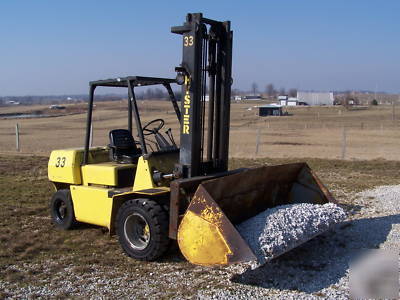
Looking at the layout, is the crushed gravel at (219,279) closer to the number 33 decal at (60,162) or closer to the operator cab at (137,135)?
the operator cab at (137,135)

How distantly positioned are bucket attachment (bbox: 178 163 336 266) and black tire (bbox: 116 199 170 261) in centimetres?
50

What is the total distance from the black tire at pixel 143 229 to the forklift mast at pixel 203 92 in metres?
0.69

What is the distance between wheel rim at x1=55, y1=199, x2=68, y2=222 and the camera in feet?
26.6

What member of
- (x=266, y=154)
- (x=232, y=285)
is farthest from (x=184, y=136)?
(x=266, y=154)

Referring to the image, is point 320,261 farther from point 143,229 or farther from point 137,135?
point 137,135

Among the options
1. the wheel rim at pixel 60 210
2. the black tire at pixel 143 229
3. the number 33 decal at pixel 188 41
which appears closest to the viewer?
the black tire at pixel 143 229

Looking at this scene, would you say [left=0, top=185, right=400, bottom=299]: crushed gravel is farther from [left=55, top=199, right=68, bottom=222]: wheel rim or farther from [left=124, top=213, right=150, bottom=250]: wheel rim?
[left=55, top=199, right=68, bottom=222]: wheel rim

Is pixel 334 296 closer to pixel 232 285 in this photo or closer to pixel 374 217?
pixel 232 285

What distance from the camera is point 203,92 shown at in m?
6.64

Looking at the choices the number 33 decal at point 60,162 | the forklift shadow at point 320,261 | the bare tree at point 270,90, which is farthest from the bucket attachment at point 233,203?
the bare tree at point 270,90

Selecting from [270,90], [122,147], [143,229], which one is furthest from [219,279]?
[270,90]

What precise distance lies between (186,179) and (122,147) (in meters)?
1.87

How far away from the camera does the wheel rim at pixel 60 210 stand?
26.6 ft

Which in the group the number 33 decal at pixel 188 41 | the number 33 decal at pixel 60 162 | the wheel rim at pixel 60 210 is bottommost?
the wheel rim at pixel 60 210
